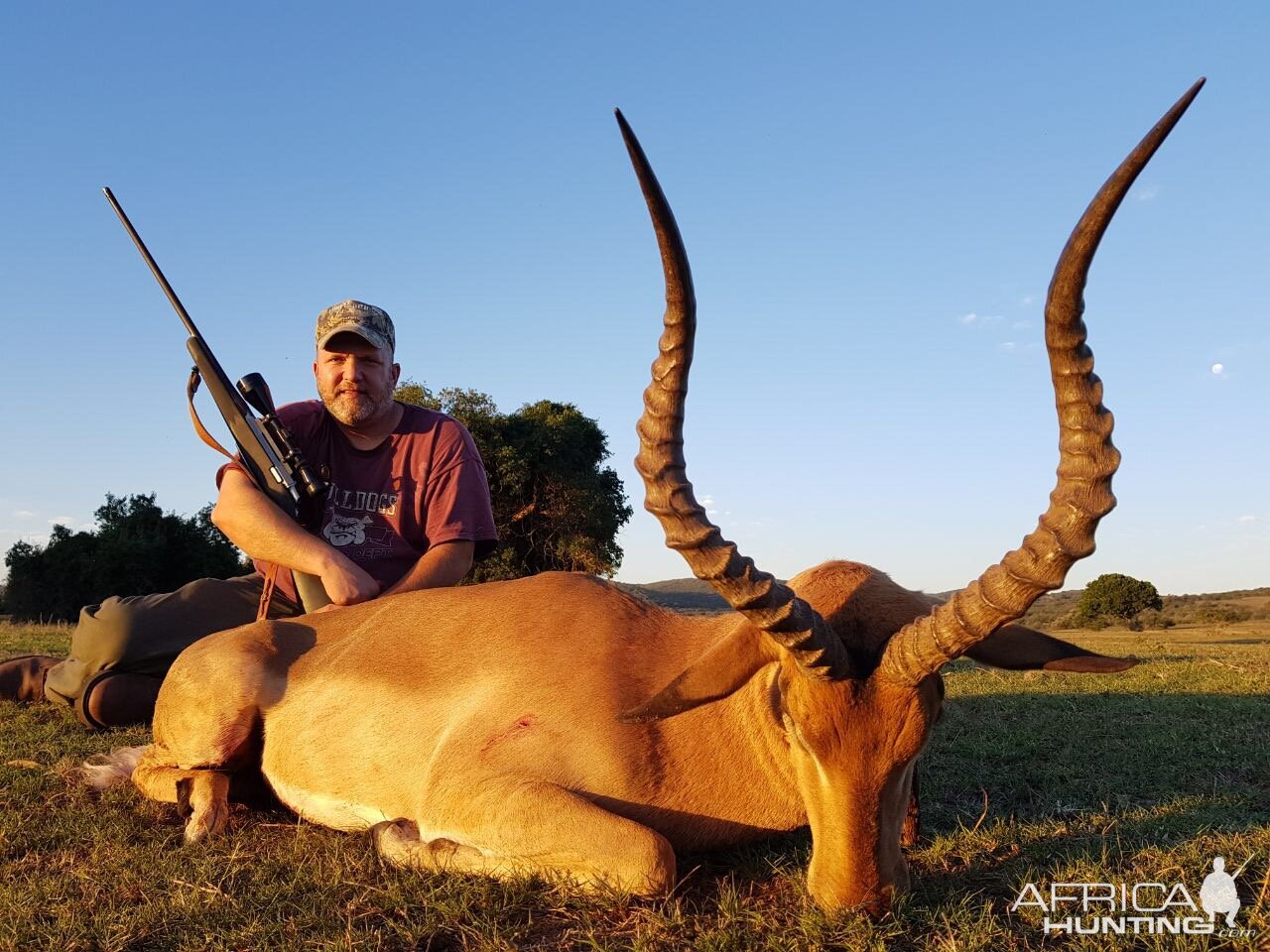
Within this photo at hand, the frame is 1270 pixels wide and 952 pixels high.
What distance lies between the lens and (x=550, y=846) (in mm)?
3672

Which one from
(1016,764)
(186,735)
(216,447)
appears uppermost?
(216,447)

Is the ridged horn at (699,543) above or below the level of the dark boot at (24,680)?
above

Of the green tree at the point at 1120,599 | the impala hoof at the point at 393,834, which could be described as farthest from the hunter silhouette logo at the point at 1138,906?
the green tree at the point at 1120,599

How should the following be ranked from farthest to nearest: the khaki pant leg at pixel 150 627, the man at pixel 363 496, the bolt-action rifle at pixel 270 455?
the khaki pant leg at pixel 150 627, the bolt-action rifle at pixel 270 455, the man at pixel 363 496

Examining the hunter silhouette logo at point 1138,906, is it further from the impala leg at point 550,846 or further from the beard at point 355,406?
the beard at point 355,406

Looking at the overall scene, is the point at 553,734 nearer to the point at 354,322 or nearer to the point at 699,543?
the point at 699,543

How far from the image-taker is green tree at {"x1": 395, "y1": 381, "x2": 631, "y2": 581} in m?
33.1

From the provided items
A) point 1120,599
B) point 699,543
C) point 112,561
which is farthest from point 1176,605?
point 699,543

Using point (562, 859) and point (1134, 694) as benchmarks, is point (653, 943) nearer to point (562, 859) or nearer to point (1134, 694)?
point (562, 859)

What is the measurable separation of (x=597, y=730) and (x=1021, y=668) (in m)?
1.77

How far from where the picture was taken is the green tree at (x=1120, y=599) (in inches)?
1521

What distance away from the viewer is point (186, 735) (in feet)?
16.3

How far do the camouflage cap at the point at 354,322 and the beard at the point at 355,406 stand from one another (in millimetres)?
342

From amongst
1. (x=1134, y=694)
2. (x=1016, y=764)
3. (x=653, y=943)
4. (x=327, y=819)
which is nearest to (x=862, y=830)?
(x=653, y=943)
